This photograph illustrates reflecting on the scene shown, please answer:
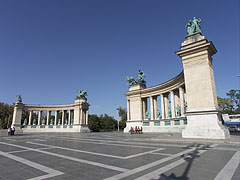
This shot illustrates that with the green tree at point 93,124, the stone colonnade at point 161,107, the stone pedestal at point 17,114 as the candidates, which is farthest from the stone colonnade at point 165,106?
the stone pedestal at point 17,114

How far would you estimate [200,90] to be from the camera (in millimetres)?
17609

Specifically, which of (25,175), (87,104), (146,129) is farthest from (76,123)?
(25,175)

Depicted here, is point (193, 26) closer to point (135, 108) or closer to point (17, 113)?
point (135, 108)

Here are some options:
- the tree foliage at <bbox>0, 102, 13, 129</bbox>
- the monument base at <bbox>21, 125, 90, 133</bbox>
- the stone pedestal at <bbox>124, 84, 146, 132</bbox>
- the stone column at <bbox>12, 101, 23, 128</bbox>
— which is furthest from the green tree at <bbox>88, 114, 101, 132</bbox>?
the tree foliage at <bbox>0, 102, 13, 129</bbox>

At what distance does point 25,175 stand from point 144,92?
3645cm

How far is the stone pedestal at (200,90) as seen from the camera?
51.8 ft

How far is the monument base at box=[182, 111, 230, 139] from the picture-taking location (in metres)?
15.1

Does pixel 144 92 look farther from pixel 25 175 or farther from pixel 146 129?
pixel 25 175

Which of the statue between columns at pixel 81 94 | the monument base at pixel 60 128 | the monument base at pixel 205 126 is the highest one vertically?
the statue between columns at pixel 81 94

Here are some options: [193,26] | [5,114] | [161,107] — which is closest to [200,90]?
[193,26]

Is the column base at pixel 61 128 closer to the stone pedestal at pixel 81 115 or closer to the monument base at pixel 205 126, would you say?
the stone pedestal at pixel 81 115

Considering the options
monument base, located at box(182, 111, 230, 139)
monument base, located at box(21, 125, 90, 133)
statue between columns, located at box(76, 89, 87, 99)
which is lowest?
monument base, located at box(21, 125, 90, 133)

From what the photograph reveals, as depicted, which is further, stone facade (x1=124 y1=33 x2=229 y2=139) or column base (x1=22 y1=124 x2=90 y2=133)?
column base (x1=22 y1=124 x2=90 y2=133)

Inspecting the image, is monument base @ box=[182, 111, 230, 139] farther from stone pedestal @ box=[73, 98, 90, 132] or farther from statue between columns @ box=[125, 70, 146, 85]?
stone pedestal @ box=[73, 98, 90, 132]
